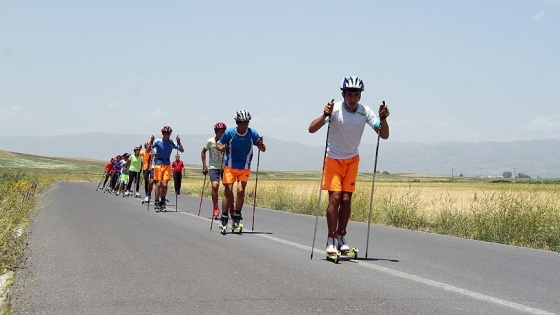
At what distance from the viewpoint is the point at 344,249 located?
916cm

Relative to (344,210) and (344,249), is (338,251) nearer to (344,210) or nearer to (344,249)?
(344,249)

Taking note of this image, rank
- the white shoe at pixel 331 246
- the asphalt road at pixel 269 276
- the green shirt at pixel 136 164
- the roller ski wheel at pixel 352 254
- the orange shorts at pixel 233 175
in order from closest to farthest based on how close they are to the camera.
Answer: the asphalt road at pixel 269 276 → the white shoe at pixel 331 246 → the roller ski wheel at pixel 352 254 → the orange shorts at pixel 233 175 → the green shirt at pixel 136 164

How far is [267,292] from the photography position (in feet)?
21.8

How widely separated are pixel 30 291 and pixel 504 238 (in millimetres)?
8664

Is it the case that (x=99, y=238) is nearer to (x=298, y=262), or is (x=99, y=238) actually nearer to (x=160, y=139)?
(x=298, y=262)

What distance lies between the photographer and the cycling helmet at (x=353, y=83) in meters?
8.66

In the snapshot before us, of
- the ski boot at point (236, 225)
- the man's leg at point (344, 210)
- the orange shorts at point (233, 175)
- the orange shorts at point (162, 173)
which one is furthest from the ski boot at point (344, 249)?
the orange shorts at point (162, 173)

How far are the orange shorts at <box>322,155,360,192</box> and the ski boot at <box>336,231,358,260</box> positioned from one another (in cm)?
65

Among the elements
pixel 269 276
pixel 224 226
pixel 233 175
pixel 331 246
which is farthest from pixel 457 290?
pixel 233 175

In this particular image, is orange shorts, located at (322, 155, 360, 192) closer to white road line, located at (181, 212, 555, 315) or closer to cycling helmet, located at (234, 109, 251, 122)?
white road line, located at (181, 212, 555, 315)

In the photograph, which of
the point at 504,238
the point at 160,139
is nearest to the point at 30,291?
the point at 504,238

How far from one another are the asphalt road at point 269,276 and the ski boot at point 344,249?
0.26 m

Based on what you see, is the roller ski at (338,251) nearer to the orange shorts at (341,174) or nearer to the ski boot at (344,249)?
the ski boot at (344,249)

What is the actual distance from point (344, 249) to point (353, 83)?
2165 millimetres
